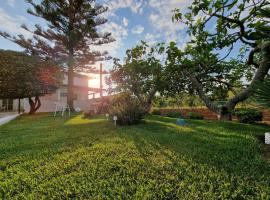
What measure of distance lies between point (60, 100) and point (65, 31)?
26.1 ft


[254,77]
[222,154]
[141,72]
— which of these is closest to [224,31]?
[254,77]

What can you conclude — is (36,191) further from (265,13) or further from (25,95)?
(25,95)

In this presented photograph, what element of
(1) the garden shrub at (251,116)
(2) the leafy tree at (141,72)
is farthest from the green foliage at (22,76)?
(1) the garden shrub at (251,116)

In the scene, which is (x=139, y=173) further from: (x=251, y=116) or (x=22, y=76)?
(x=22, y=76)

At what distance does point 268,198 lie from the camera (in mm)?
1333

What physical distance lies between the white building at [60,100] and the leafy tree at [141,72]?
17.6 ft

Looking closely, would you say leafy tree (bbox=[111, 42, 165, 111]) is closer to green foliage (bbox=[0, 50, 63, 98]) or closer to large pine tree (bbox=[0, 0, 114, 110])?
large pine tree (bbox=[0, 0, 114, 110])

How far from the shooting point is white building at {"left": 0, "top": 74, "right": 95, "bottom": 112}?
14.3m

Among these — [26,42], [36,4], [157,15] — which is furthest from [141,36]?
[26,42]

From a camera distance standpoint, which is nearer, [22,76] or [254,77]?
[254,77]

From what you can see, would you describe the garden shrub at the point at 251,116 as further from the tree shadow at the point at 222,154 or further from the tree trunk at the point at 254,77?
the tree shadow at the point at 222,154

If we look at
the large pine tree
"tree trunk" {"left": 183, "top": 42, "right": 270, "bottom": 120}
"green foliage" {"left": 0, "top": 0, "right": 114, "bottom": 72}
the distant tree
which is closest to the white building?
the distant tree

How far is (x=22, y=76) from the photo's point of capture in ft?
31.9

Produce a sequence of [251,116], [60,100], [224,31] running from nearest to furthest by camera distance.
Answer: [224,31] → [251,116] → [60,100]
